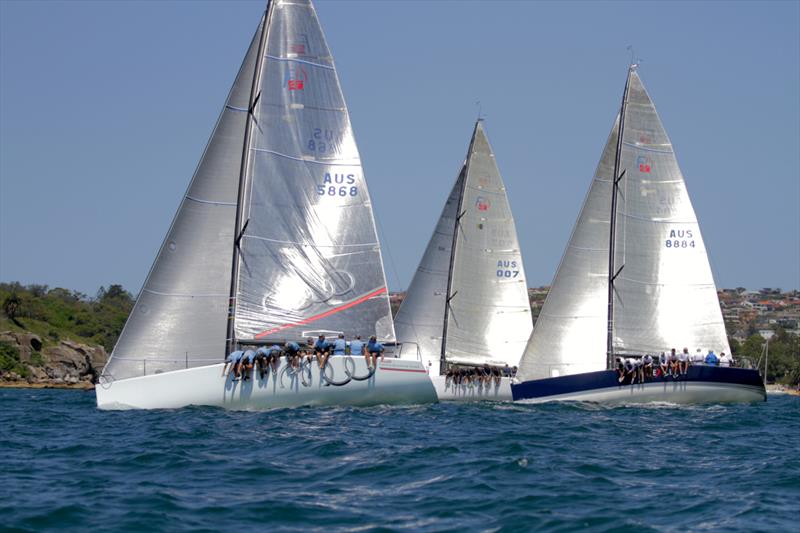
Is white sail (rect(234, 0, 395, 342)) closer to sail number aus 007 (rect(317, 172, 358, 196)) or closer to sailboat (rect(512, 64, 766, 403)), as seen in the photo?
sail number aus 007 (rect(317, 172, 358, 196))

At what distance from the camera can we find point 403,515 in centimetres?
1429

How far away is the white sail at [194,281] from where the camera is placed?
27906mm

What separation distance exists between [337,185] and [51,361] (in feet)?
174

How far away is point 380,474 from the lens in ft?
57.0

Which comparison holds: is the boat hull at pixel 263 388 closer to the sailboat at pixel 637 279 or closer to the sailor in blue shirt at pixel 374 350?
the sailor in blue shirt at pixel 374 350

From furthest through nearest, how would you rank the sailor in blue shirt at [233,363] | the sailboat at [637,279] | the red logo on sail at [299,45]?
the sailboat at [637,279] → the red logo on sail at [299,45] → the sailor in blue shirt at [233,363]

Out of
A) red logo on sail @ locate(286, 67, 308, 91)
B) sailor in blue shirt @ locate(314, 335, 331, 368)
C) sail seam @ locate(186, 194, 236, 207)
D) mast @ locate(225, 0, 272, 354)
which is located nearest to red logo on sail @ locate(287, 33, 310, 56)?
red logo on sail @ locate(286, 67, 308, 91)

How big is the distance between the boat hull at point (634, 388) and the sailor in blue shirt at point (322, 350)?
10406 millimetres

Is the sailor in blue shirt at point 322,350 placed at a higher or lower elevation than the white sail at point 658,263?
lower

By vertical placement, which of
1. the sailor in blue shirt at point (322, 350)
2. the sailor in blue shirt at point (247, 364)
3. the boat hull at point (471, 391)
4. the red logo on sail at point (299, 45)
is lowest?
the boat hull at point (471, 391)

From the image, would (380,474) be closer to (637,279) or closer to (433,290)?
(637,279)

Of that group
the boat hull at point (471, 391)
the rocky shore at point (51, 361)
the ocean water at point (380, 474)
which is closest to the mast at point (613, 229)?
the boat hull at point (471, 391)

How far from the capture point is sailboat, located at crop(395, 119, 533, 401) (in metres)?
42.7

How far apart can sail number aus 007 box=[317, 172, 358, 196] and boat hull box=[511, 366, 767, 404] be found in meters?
10.3
